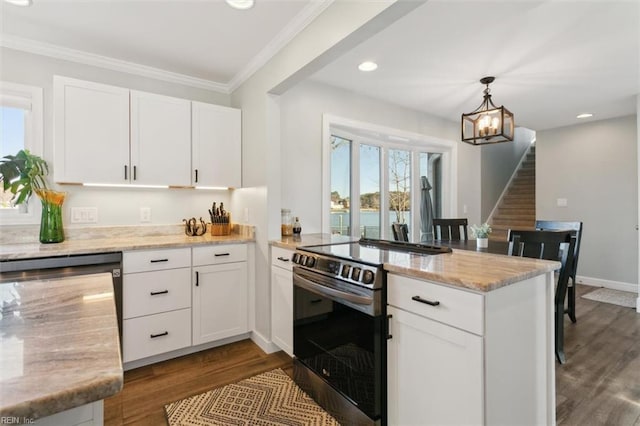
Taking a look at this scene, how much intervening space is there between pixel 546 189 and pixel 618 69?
277 centimetres

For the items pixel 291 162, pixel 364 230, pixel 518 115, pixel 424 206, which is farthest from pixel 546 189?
pixel 291 162

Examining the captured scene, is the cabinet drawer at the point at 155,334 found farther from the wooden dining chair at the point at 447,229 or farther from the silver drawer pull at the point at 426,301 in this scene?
the wooden dining chair at the point at 447,229

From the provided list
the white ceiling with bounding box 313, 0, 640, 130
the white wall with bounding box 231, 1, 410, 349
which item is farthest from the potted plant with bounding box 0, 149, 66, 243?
the white ceiling with bounding box 313, 0, 640, 130

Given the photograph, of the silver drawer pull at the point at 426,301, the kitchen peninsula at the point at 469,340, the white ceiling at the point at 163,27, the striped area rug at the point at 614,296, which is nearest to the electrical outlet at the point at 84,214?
the white ceiling at the point at 163,27

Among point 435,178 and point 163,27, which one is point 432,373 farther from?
point 435,178

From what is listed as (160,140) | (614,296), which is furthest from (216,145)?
(614,296)

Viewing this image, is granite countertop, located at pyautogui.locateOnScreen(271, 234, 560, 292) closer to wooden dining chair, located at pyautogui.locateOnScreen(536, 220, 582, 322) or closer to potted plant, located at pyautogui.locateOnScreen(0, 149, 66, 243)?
wooden dining chair, located at pyautogui.locateOnScreen(536, 220, 582, 322)

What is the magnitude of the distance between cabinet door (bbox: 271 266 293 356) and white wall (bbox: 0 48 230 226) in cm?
118

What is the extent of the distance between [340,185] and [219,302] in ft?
5.75

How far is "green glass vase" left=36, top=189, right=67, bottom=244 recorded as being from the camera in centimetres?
238

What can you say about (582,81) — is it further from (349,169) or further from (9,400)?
(9,400)

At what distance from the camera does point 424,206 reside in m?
4.55

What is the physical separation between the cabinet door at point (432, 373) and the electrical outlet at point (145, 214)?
2429mm

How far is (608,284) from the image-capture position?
4723 millimetres
